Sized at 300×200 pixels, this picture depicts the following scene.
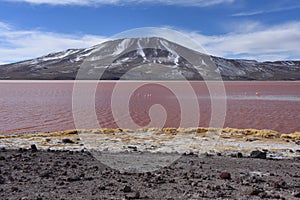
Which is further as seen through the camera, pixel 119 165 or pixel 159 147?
pixel 159 147

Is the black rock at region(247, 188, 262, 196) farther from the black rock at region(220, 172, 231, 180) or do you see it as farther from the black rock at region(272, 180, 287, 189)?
the black rock at region(220, 172, 231, 180)

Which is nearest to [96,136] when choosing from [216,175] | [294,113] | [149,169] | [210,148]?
[210,148]

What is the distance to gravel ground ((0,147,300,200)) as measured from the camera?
8688 mm

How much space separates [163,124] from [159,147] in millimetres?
15520

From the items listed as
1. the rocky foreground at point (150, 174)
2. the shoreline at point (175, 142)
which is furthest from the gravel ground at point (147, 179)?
the shoreline at point (175, 142)

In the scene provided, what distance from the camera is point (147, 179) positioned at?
1009 cm

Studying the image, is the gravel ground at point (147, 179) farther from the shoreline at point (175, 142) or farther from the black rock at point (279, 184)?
the shoreline at point (175, 142)

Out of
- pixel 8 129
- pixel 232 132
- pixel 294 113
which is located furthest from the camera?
pixel 294 113

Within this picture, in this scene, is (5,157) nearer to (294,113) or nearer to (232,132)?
(232,132)

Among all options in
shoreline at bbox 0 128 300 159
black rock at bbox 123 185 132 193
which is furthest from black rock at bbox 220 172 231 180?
Answer: shoreline at bbox 0 128 300 159

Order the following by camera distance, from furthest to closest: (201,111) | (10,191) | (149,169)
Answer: (201,111) → (149,169) → (10,191)

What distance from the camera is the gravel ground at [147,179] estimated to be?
8.69 meters

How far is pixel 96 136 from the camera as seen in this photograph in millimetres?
23000

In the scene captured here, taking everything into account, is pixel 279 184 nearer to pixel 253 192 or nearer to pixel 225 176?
pixel 253 192
